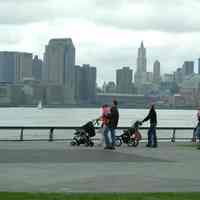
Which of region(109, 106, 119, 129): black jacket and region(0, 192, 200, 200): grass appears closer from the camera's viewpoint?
region(0, 192, 200, 200): grass

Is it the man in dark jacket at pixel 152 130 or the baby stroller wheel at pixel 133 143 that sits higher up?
the man in dark jacket at pixel 152 130

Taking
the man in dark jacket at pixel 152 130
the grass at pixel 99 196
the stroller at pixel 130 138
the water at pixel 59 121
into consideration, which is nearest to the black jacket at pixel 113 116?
the stroller at pixel 130 138

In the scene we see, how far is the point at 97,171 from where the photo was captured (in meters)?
16.6

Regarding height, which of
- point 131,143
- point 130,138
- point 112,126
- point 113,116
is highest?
point 113,116

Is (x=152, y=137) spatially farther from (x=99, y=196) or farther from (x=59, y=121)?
(x=59, y=121)

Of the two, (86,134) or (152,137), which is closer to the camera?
(86,134)

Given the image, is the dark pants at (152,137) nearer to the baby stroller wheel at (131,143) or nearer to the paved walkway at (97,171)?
the baby stroller wheel at (131,143)

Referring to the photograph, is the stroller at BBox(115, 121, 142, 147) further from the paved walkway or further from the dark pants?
the paved walkway

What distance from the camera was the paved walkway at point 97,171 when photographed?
44.2 feet

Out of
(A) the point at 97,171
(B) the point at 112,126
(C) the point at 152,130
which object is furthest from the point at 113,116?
(A) the point at 97,171

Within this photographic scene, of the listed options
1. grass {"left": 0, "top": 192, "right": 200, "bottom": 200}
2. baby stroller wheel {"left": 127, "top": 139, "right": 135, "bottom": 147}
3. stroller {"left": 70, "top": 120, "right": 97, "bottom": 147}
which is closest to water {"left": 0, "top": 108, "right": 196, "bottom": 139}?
stroller {"left": 70, "top": 120, "right": 97, "bottom": 147}

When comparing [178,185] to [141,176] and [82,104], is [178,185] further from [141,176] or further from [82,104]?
[82,104]

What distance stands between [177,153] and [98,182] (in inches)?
394

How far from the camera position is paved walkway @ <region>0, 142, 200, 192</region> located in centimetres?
1348
